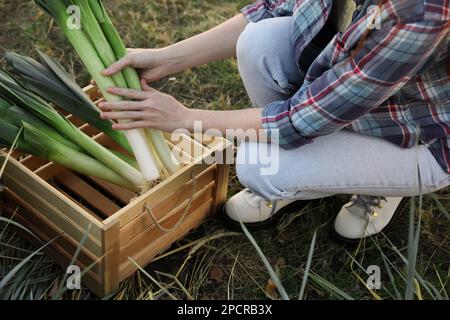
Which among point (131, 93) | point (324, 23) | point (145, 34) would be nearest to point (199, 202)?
point (131, 93)

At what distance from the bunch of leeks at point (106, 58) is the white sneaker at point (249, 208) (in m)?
0.26

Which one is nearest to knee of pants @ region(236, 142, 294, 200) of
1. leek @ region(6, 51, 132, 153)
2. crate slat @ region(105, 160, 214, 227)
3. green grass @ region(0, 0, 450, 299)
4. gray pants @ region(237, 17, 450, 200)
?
gray pants @ region(237, 17, 450, 200)

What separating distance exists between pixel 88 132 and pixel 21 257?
0.43m

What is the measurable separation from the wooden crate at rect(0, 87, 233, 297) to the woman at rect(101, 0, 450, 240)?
0.42ft

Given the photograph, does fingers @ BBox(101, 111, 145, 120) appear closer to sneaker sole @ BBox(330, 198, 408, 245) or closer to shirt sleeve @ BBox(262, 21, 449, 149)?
shirt sleeve @ BBox(262, 21, 449, 149)

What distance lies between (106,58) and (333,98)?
2.14ft

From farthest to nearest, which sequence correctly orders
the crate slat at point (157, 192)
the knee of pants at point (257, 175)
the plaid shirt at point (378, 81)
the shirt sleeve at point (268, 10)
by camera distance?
the shirt sleeve at point (268, 10)
the knee of pants at point (257, 175)
the crate slat at point (157, 192)
the plaid shirt at point (378, 81)

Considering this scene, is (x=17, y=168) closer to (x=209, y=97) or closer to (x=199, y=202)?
(x=199, y=202)

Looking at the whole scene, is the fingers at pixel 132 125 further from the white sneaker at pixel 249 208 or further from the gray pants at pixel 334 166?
the white sneaker at pixel 249 208

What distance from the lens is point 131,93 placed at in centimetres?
147

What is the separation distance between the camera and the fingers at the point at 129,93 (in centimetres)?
144

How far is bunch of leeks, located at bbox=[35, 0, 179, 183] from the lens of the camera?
1513mm

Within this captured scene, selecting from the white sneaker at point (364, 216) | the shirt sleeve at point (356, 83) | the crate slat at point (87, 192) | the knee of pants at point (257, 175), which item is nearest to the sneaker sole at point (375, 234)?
the white sneaker at point (364, 216)

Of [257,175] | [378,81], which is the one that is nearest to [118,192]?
Result: [257,175]
